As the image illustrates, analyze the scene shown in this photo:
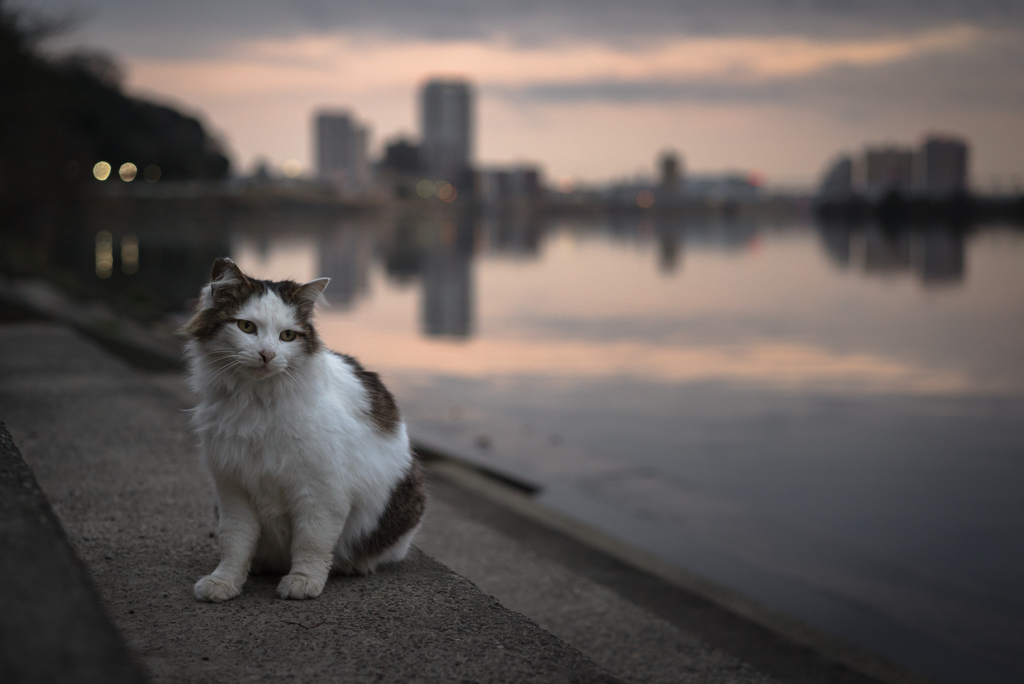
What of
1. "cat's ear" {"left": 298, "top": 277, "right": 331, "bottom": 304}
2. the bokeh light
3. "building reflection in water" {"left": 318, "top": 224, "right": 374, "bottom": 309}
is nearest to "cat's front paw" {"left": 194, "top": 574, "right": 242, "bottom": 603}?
"cat's ear" {"left": 298, "top": 277, "right": 331, "bottom": 304}

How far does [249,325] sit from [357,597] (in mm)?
1265

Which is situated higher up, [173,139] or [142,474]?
[173,139]

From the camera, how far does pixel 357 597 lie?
3.69 metres

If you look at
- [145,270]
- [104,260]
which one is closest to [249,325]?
[145,270]

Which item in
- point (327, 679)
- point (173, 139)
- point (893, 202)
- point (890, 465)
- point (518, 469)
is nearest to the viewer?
point (327, 679)

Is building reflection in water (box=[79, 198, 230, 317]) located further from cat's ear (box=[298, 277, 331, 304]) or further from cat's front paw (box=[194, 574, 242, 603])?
cat's ear (box=[298, 277, 331, 304])

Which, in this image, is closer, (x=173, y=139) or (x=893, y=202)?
(x=173, y=139)

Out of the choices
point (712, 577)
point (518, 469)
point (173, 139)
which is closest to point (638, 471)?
point (518, 469)

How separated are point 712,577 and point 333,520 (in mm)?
4287

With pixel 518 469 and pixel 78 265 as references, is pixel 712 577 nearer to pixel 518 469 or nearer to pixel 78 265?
pixel 518 469

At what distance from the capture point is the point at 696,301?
1051 inches

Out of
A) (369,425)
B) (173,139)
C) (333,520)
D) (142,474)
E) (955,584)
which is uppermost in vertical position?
(173,139)

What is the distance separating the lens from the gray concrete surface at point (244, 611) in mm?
3096

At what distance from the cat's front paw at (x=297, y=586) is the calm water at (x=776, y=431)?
13.8 feet
